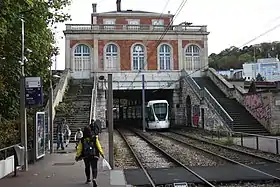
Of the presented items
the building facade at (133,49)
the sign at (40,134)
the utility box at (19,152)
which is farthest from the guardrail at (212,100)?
the utility box at (19,152)

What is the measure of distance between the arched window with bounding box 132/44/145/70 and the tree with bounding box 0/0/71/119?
31.0m

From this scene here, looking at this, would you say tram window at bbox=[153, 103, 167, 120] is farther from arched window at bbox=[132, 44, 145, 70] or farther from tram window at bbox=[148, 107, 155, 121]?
arched window at bbox=[132, 44, 145, 70]

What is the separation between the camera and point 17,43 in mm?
22297

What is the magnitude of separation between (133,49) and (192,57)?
25.7 ft

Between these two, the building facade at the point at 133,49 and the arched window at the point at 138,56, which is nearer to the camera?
the building facade at the point at 133,49

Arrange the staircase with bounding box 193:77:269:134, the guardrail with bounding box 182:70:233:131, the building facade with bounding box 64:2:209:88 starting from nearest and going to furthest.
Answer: the staircase with bounding box 193:77:269:134
the guardrail with bounding box 182:70:233:131
the building facade with bounding box 64:2:209:88

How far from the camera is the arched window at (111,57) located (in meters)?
58.1

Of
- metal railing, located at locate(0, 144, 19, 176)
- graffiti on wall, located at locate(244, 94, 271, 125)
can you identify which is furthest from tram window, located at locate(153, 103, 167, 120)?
metal railing, located at locate(0, 144, 19, 176)

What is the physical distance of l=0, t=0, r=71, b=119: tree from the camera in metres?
17.5

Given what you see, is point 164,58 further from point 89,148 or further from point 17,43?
point 89,148

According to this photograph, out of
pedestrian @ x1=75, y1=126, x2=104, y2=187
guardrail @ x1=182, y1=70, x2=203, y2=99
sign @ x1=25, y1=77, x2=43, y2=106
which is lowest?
pedestrian @ x1=75, y1=126, x2=104, y2=187

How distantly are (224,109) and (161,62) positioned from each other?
20777 millimetres

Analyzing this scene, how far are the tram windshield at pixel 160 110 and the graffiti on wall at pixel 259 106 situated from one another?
8921mm

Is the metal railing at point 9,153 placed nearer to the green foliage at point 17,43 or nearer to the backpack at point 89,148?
the green foliage at point 17,43
